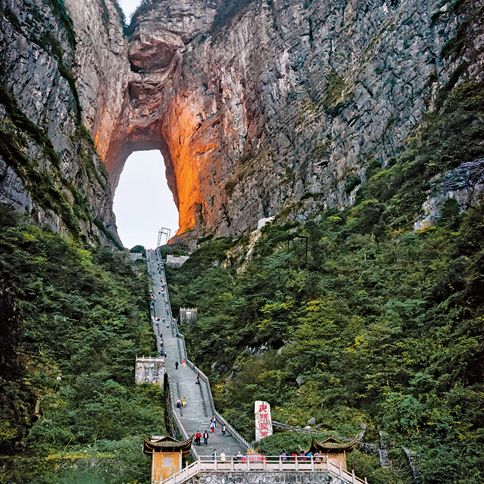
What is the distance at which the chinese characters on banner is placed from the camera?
15688 mm

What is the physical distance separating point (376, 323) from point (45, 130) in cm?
2793

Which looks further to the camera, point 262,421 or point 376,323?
point 376,323

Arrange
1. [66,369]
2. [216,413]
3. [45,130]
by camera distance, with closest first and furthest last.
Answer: [216,413]
[66,369]
[45,130]

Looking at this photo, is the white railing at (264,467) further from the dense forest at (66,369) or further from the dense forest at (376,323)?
the dense forest at (66,369)

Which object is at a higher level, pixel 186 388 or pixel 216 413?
pixel 186 388

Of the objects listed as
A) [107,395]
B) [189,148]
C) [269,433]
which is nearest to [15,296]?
[107,395]

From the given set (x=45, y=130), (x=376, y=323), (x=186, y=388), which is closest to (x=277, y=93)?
(x=45, y=130)

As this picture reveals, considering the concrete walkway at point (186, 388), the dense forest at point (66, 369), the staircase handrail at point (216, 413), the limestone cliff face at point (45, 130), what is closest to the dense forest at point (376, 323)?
the staircase handrail at point (216, 413)

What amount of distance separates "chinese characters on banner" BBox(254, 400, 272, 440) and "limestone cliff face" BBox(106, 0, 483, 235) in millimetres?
21987

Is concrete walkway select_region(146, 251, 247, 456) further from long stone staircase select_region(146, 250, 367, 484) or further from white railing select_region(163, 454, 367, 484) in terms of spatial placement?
white railing select_region(163, 454, 367, 484)

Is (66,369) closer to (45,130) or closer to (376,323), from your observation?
(376,323)

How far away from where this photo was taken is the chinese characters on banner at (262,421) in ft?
51.5

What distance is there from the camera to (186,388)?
21.6 m

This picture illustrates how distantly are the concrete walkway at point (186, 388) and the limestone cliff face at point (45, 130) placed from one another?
840 cm
